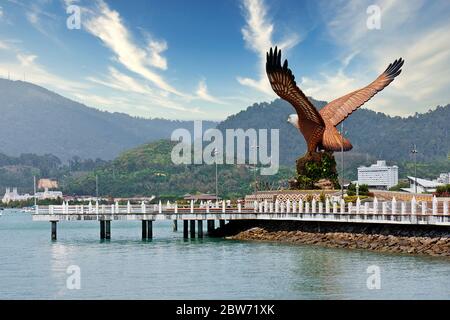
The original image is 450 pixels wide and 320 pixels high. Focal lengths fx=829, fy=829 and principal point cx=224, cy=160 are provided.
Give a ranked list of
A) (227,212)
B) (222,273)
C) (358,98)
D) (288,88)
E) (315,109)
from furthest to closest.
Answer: (358,98) → (315,109) → (227,212) → (288,88) → (222,273)

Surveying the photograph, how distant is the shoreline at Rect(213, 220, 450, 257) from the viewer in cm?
5034

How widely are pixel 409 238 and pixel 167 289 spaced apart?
61.6 feet

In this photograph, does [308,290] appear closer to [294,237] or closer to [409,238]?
[409,238]

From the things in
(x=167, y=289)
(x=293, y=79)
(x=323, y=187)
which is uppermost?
(x=293, y=79)

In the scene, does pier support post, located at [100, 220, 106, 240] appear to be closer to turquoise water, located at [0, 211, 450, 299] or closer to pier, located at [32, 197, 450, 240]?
pier, located at [32, 197, 450, 240]

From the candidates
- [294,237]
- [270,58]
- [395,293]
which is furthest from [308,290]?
[270,58]

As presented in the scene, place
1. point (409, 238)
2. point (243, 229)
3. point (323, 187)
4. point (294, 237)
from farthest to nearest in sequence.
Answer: point (323, 187), point (243, 229), point (294, 237), point (409, 238)

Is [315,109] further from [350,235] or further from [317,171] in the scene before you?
[350,235]

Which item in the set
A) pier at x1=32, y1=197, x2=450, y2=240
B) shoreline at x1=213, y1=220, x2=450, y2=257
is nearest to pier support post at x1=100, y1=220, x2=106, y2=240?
pier at x1=32, y1=197, x2=450, y2=240

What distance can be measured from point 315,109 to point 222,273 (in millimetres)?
28655

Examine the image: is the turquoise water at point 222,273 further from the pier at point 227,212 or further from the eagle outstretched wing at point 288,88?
the eagle outstretched wing at point 288,88

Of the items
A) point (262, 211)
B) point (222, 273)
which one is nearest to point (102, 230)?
point (262, 211)

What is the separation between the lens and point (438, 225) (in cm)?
4972

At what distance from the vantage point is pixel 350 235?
190ft
